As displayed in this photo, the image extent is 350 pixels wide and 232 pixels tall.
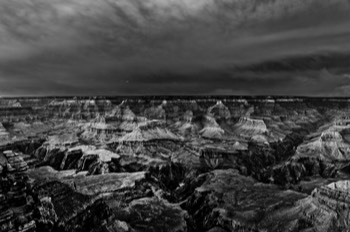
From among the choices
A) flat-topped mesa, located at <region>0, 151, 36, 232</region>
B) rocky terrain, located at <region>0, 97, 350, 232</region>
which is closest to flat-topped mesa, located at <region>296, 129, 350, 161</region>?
rocky terrain, located at <region>0, 97, 350, 232</region>

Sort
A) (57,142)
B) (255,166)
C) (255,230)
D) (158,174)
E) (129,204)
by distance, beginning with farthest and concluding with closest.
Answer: (57,142)
(255,166)
(158,174)
(129,204)
(255,230)

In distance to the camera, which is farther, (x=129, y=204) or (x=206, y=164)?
(x=206, y=164)

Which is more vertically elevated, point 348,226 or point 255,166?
point 348,226

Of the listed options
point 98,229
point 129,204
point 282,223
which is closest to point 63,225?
point 98,229

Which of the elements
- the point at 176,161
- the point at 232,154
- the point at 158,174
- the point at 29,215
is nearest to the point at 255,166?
the point at 232,154

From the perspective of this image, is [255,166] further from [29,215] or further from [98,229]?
[29,215]

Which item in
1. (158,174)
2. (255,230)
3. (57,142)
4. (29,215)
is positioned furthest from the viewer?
(57,142)

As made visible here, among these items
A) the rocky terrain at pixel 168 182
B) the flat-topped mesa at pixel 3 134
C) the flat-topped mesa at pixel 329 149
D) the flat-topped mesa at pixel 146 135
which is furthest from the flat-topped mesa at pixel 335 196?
the flat-topped mesa at pixel 3 134

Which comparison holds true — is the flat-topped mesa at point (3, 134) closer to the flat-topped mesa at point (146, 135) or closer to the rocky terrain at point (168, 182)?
the rocky terrain at point (168, 182)
